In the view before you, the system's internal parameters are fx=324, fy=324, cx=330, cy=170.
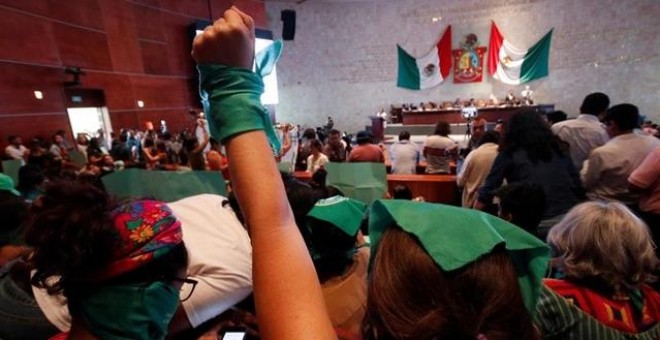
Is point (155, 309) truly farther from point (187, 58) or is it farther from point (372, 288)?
point (187, 58)

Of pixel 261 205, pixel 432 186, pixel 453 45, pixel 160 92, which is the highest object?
pixel 453 45

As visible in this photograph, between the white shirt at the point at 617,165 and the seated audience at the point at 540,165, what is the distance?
1.15ft

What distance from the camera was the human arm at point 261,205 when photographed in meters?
0.41

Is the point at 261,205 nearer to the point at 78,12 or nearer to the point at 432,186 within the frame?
the point at 432,186

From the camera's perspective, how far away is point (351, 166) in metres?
3.12

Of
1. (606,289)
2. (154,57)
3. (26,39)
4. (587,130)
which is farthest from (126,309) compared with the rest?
(154,57)

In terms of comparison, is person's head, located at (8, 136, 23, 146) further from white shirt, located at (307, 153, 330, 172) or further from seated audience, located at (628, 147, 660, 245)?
seated audience, located at (628, 147, 660, 245)

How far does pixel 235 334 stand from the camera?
934 millimetres

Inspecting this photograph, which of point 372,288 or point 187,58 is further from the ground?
point 187,58

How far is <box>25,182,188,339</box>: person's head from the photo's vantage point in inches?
28.3

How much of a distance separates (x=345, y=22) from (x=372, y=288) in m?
13.9

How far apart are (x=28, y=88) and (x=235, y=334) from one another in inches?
326

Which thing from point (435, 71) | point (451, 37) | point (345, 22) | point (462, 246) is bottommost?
point (462, 246)

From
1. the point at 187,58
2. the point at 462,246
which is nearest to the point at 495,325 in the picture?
the point at 462,246
